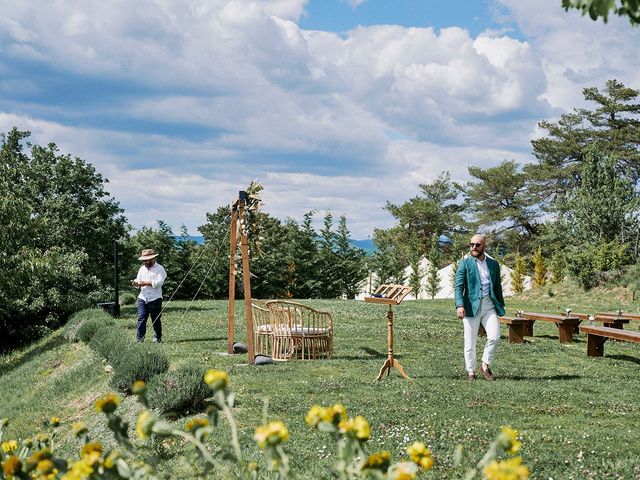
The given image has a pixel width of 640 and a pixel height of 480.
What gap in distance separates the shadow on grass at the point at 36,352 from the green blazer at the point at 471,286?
11742 millimetres

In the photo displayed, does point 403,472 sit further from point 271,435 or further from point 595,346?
point 595,346

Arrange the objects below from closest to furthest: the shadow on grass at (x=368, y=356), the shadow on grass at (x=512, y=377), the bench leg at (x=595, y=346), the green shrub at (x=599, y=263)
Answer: the shadow on grass at (x=512, y=377) < the shadow on grass at (x=368, y=356) < the bench leg at (x=595, y=346) < the green shrub at (x=599, y=263)

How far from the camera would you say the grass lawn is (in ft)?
20.0

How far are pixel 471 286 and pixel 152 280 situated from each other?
669cm

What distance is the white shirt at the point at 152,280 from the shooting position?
1355 cm

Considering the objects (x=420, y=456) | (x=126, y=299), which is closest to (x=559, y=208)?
(x=126, y=299)

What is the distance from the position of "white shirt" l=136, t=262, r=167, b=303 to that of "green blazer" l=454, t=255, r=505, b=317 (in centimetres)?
630

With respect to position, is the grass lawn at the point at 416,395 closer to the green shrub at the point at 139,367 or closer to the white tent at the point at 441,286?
the green shrub at the point at 139,367

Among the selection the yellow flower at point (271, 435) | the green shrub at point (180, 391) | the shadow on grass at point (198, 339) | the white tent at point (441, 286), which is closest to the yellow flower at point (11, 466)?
the yellow flower at point (271, 435)

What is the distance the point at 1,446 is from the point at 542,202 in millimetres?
44998

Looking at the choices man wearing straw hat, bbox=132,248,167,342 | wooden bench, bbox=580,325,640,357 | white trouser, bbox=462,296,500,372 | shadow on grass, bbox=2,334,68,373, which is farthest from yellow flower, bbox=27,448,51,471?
shadow on grass, bbox=2,334,68,373

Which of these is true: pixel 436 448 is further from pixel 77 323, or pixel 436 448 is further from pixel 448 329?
pixel 77 323

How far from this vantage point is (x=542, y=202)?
4494 cm

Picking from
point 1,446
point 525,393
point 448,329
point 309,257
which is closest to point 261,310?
point 525,393
